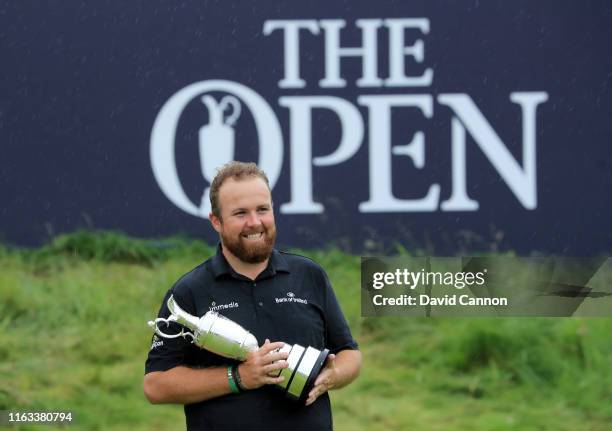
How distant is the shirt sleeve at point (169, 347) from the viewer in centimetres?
259

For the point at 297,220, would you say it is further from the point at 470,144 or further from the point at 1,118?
the point at 1,118

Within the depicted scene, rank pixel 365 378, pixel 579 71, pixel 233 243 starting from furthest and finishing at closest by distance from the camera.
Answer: pixel 579 71 < pixel 365 378 < pixel 233 243

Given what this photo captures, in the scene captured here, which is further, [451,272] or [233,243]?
[451,272]

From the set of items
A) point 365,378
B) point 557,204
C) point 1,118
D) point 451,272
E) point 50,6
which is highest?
point 50,6

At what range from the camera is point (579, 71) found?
20.0 feet

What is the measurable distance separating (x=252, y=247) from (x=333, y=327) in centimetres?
31

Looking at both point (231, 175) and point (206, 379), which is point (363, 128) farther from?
point (206, 379)

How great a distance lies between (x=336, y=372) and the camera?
103 inches

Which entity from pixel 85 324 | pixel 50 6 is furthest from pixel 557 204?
pixel 50 6

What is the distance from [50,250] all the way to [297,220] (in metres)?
1.39

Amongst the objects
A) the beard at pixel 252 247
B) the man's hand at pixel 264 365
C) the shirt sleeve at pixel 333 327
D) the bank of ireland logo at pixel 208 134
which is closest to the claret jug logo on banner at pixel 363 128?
the bank of ireland logo at pixel 208 134

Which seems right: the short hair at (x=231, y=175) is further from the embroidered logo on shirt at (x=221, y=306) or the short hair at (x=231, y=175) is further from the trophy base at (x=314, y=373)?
the trophy base at (x=314, y=373)

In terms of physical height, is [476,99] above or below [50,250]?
above

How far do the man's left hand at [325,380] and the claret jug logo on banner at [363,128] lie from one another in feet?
10.9
